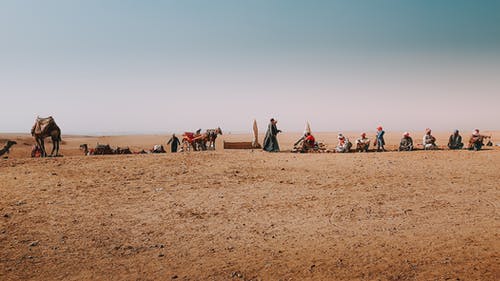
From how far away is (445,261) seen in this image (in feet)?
21.2

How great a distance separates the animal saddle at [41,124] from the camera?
1922cm

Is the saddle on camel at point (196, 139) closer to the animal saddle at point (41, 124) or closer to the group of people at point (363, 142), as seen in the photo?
the group of people at point (363, 142)

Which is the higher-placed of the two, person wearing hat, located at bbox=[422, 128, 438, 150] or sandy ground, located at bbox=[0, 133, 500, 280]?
person wearing hat, located at bbox=[422, 128, 438, 150]

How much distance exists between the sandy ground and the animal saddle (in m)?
4.65

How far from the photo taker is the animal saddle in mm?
19219

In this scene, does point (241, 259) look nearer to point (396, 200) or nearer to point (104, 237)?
point (104, 237)

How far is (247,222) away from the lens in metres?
8.78

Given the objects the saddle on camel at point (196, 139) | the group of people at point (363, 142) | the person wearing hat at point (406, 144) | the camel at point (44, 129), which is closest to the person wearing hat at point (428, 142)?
the group of people at point (363, 142)

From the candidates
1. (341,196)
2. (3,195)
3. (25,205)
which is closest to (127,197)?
(25,205)

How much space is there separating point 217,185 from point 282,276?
675cm

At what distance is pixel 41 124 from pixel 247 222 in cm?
1558

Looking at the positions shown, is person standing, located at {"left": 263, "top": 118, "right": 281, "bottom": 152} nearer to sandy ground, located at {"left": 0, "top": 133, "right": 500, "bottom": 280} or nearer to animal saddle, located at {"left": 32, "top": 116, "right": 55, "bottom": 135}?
sandy ground, located at {"left": 0, "top": 133, "right": 500, "bottom": 280}

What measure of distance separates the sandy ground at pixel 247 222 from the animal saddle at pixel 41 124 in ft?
15.3

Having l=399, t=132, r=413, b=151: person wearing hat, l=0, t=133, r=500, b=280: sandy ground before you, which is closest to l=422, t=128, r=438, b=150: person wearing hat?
l=399, t=132, r=413, b=151: person wearing hat
